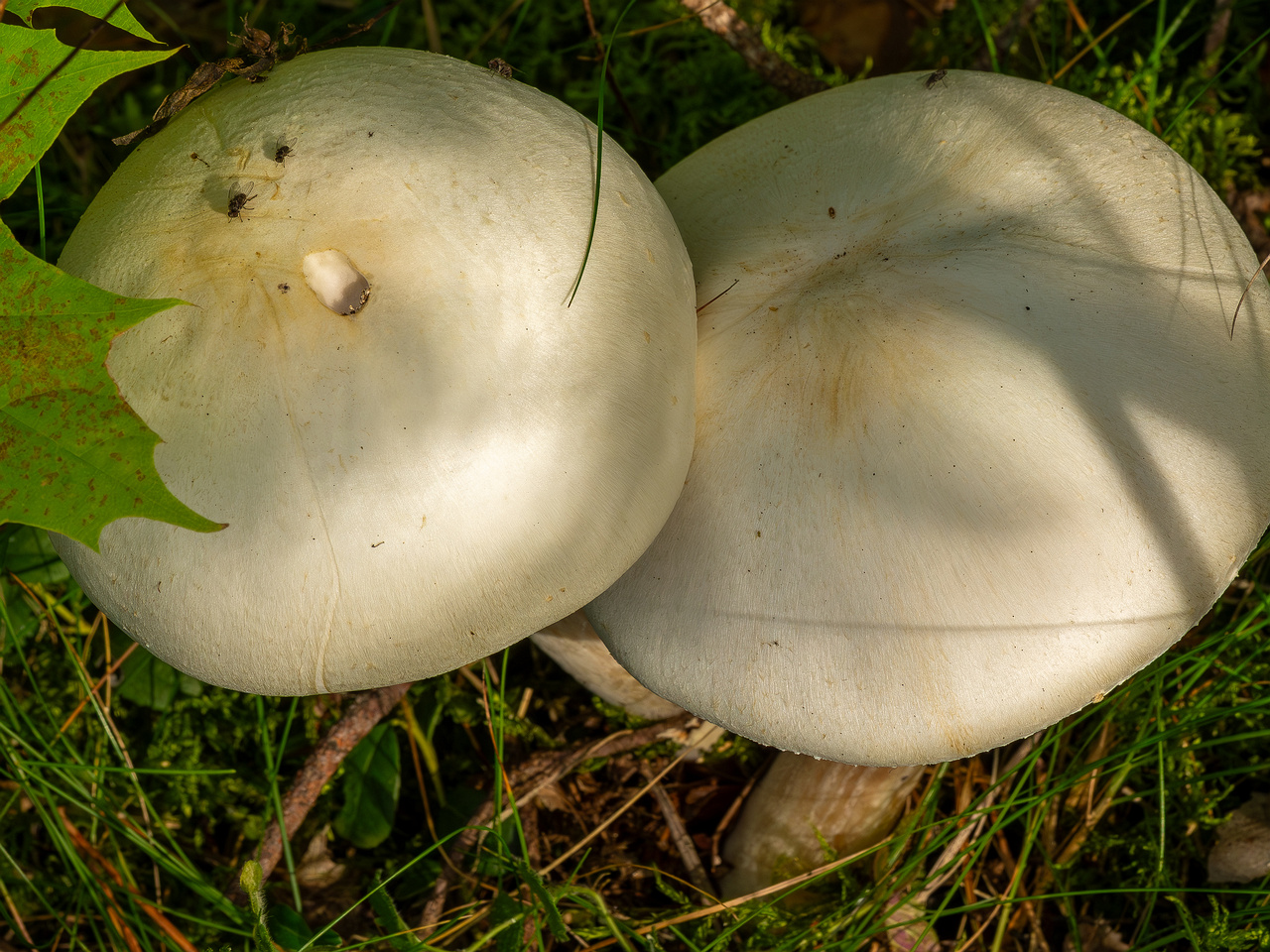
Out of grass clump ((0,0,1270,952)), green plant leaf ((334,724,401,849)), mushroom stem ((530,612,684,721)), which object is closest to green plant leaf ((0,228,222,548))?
grass clump ((0,0,1270,952))

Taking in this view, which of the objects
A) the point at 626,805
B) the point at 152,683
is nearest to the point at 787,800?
the point at 626,805

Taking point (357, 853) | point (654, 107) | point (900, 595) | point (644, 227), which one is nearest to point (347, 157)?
point (644, 227)

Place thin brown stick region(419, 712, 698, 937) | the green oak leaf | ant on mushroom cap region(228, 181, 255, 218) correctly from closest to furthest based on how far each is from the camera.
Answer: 1. the green oak leaf
2. ant on mushroom cap region(228, 181, 255, 218)
3. thin brown stick region(419, 712, 698, 937)

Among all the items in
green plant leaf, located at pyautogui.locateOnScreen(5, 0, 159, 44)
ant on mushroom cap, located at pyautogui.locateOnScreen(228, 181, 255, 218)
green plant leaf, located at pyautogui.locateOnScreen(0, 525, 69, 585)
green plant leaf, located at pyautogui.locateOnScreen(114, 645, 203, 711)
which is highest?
green plant leaf, located at pyautogui.locateOnScreen(5, 0, 159, 44)

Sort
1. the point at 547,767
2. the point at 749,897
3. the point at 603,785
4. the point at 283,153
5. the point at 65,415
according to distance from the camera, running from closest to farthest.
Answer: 1. the point at 65,415
2. the point at 283,153
3. the point at 749,897
4. the point at 547,767
5. the point at 603,785

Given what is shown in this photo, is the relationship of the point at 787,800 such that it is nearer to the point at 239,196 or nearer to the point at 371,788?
the point at 371,788

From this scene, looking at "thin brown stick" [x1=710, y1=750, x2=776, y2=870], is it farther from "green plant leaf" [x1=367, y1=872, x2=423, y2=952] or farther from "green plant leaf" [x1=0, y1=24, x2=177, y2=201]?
"green plant leaf" [x1=0, y1=24, x2=177, y2=201]

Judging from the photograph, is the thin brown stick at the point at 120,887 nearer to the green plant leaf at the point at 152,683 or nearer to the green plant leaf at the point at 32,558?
the green plant leaf at the point at 152,683
